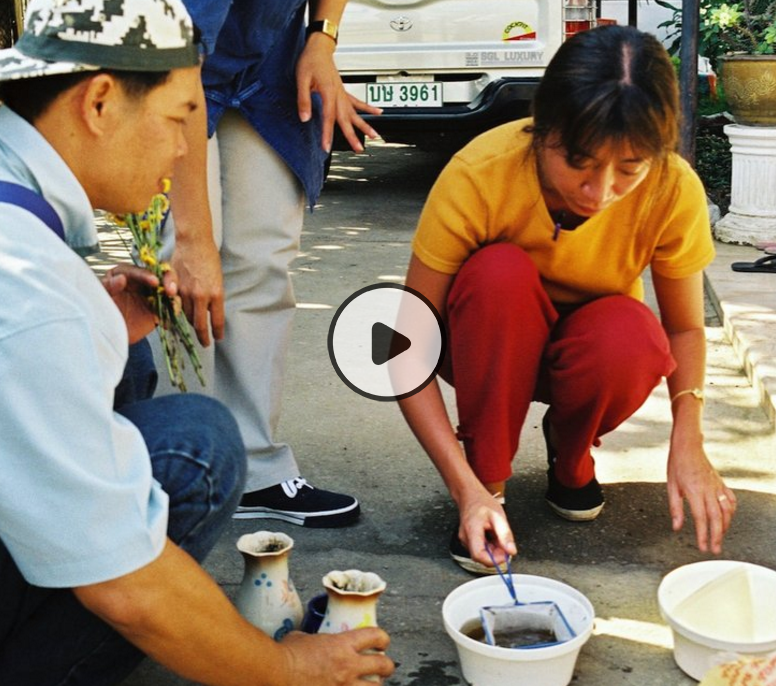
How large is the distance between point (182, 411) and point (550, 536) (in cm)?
115

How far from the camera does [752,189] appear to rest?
554 centimetres

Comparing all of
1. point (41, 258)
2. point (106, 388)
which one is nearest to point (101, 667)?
Result: point (106, 388)

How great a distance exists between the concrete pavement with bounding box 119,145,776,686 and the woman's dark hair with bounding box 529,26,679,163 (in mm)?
898

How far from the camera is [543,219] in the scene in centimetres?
245

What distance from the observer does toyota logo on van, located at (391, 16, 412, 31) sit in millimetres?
6363

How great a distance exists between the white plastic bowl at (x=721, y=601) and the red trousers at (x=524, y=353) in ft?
1.48

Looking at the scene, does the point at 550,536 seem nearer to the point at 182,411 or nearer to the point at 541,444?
the point at 541,444

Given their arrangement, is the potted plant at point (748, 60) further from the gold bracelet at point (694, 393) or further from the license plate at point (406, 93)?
the gold bracelet at point (694, 393)

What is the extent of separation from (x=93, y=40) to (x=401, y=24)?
510 cm

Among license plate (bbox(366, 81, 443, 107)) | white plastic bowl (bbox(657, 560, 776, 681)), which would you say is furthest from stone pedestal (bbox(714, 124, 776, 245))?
white plastic bowl (bbox(657, 560, 776, 681))

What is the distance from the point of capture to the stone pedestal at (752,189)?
17.9 ft

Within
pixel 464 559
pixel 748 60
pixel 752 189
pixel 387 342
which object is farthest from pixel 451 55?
pixel 464 559
